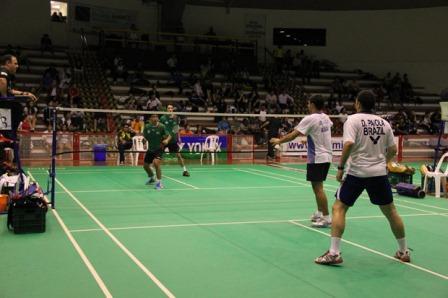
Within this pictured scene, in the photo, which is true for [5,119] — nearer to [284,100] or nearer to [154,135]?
[154,135]

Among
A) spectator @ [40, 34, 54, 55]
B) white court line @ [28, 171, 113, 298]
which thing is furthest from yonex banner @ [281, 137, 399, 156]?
spectator @ [40, 34, 54, 55]

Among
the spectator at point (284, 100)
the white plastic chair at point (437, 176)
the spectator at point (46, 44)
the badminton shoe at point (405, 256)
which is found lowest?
the badminton shoe at point (405, 256)

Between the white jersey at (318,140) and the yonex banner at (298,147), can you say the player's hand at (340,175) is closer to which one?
the white jersey at (318,140)

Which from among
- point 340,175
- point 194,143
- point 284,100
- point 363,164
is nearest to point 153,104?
point 194,143

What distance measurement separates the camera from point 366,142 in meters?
6.66

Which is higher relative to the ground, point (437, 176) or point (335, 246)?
point (437, 176)

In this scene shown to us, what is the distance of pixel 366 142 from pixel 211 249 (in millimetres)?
2556

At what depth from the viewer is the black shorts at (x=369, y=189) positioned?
6672 mm

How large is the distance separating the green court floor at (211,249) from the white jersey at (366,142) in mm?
1220

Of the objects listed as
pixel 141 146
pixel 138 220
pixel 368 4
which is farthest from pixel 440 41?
pixel 138 220

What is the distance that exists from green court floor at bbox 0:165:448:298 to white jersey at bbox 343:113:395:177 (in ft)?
4.00

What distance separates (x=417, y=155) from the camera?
2352cm

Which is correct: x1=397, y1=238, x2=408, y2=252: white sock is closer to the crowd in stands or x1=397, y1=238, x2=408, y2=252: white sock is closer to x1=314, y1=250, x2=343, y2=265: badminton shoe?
x1=314, y1=250, x2=343, y2=265: badminton shoe

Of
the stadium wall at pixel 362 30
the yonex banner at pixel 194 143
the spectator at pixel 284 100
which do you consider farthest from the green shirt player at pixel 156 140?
the stadium wall at pixel 362 30
